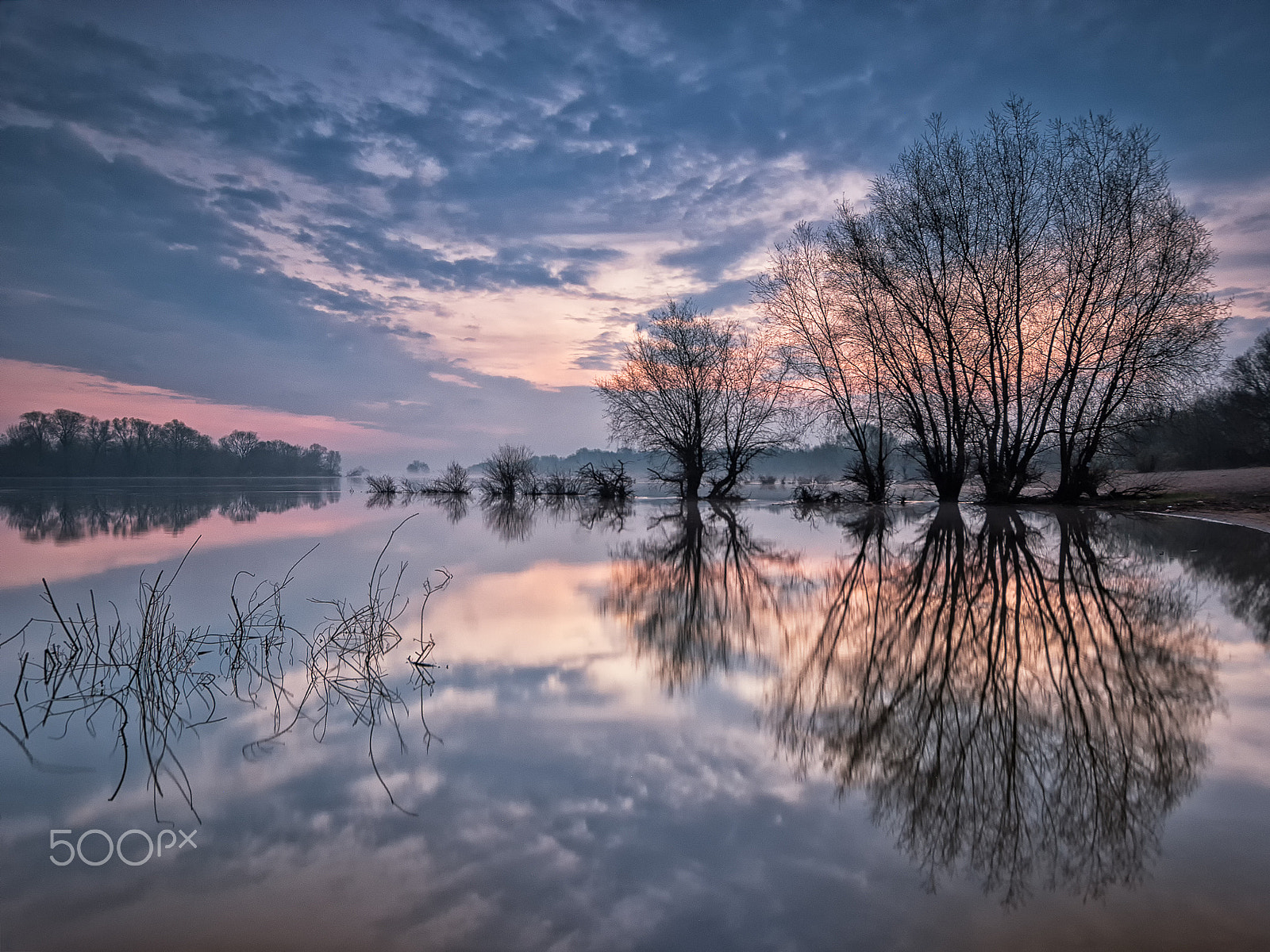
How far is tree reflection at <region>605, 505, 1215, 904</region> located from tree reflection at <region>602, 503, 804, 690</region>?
0.04 metres

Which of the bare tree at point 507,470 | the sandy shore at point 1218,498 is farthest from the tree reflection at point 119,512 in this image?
the sandy shore at point 1218,498

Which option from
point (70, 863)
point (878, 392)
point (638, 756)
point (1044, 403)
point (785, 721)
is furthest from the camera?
point (878, 392)

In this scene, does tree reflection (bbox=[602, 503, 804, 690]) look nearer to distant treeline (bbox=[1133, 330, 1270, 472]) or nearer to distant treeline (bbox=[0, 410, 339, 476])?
distant treeline (bbox=[1133, 330, 1270, 472])

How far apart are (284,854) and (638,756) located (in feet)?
4.96

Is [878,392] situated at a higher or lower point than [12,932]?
higher

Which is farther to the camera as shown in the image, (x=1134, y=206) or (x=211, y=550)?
(x=1134, y=206)

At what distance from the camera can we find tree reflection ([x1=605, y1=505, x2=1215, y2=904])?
2459 millimetres

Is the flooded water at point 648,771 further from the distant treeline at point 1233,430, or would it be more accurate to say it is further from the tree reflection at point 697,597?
the distant treeline at point 1233,430

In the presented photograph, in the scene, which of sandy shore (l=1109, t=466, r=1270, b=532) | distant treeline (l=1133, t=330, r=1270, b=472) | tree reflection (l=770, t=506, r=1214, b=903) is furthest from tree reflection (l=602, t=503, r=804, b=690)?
distant treeline (l=1133, t=330, r=1270, b=472)

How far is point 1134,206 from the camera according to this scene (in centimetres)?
1811

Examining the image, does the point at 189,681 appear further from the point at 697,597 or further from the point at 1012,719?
the point at 1012,719

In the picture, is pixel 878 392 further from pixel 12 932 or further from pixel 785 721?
pixel 12 932

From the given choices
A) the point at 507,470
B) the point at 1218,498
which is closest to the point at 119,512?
the point at 507,470

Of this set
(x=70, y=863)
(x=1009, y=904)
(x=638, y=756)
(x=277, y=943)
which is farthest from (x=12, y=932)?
(x=1009, y=904)
